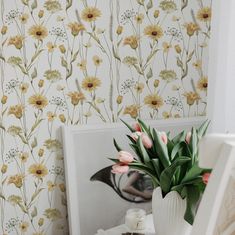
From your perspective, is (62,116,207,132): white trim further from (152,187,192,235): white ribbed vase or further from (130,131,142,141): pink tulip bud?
(152,187,192,235): white ribbed vase

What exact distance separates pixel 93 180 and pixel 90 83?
47 centimetres

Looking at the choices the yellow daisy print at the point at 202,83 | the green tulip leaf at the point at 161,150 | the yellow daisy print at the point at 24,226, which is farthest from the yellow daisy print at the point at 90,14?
the yellow daisy print at the point at 24,226

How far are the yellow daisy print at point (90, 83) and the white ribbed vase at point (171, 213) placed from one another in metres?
0.69

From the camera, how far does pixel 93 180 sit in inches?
71.9

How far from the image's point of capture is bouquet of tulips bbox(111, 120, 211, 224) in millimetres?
1227

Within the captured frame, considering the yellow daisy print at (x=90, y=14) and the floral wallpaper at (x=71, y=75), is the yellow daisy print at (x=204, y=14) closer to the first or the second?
the floral wallpaper at (x=71, y=75)

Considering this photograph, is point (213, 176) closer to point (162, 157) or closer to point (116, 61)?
point (162, 157)

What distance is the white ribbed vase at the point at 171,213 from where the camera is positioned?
1.26 metres

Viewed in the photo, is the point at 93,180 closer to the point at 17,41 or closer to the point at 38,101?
the point at 38,101

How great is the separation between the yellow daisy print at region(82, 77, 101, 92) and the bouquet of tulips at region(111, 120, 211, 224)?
52 centimetres

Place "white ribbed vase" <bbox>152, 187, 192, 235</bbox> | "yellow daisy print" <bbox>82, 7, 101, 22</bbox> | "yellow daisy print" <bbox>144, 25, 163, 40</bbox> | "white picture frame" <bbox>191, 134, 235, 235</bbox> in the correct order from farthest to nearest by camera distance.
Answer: "yellow daisy print" <bbox>144, 25, 163, 40</bbox> < "yellow daisy print" <bbox>82, 7, 101, 22</bbox> < "white ribbed vase" <bbox>152, 187, 192, 235</bbox> < "white picture frame" <bbox>191, 134, 235, 235</bbox>

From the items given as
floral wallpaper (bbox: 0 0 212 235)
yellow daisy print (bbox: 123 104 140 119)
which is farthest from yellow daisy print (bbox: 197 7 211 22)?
yellow daisy print (bbox: 123 104 140 119)

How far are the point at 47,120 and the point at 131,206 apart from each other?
1.99 feet

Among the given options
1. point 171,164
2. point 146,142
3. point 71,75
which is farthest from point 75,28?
point 171,164
